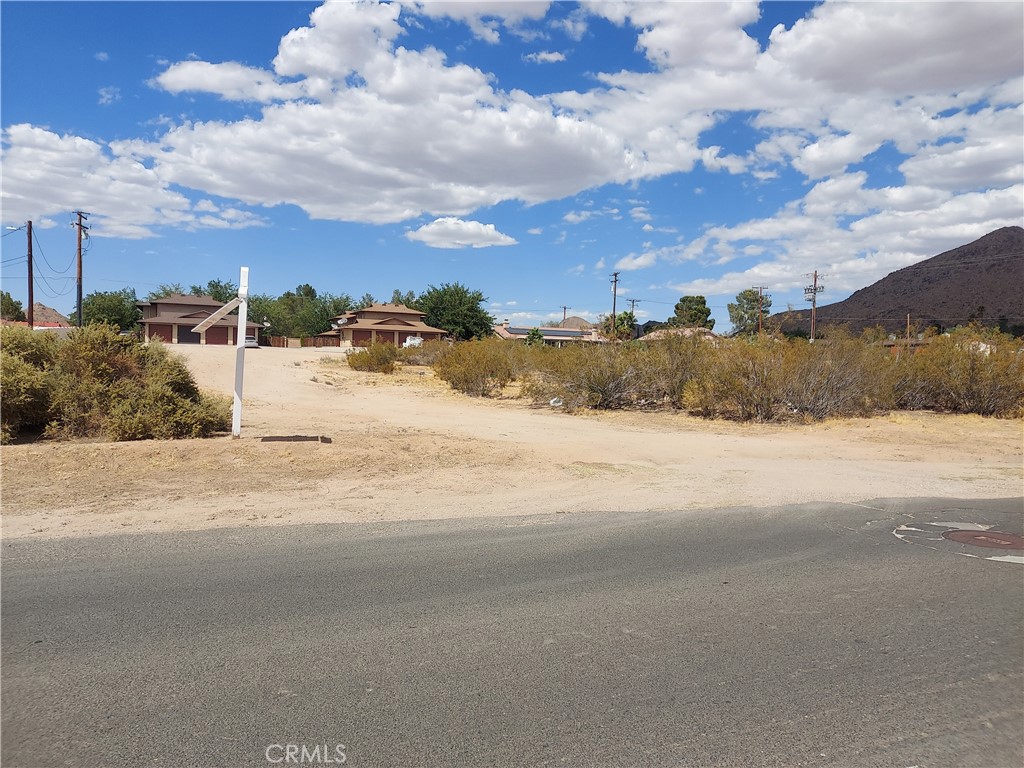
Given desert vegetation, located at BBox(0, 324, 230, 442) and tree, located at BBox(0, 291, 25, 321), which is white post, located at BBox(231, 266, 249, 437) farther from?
tree, located at BBox(0, 291, 25, 321)

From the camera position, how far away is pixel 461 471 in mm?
11242

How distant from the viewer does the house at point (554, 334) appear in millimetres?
25031

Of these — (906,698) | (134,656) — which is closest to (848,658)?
(906,698)

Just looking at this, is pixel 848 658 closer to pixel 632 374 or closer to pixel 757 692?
pixel 757 692

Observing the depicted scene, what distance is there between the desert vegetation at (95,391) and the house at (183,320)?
64249 millimetres

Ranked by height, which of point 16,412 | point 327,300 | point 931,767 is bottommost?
point 931,767

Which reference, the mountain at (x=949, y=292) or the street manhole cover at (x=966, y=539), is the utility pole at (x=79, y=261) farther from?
the mountain at (x=949, y=292)

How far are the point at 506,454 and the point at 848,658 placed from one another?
329 inches

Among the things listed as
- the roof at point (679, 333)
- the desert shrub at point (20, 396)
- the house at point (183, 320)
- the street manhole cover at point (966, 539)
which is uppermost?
the house at point (183, 320)

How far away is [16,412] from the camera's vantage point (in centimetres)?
1189

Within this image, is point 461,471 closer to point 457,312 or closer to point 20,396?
point 20,396

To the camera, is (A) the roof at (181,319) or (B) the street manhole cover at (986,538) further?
(A) the roof at (181,319)

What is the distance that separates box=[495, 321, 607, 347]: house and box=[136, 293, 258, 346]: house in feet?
96.8

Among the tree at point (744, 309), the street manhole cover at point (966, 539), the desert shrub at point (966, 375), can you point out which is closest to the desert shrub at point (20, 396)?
the street manhole cover at point (966, 539)
